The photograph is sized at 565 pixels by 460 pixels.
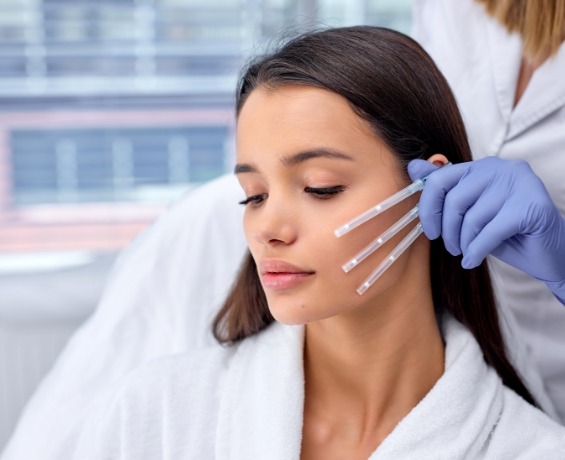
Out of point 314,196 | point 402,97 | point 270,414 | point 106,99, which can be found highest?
point 402,97

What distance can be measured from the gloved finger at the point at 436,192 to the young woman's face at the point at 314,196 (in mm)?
48

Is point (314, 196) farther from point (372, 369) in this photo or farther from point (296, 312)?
point (372, 369)

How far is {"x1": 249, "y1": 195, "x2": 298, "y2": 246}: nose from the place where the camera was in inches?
45.2

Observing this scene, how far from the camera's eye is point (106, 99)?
2910 mm

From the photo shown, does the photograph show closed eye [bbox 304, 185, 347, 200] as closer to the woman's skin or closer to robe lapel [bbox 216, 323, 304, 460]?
the woman's skin

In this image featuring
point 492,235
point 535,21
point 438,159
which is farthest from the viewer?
point 535,21

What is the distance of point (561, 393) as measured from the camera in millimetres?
1532

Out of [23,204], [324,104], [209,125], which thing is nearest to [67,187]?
[23,204]

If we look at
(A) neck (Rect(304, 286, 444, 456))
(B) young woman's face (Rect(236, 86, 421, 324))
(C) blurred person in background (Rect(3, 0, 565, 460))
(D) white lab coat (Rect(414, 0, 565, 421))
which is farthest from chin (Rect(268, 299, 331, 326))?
(D) white lab coat (Rect(414, 0, 565, 421))

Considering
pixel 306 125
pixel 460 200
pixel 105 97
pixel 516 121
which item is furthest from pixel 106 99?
pixel 460 200

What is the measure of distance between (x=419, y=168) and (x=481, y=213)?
110 mm

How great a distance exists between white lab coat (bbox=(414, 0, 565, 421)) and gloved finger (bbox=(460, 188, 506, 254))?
295mm

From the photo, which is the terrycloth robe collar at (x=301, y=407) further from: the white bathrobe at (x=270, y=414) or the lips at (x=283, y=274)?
the lips at (x=283, y=274)

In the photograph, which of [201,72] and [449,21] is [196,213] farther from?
[201,72]
